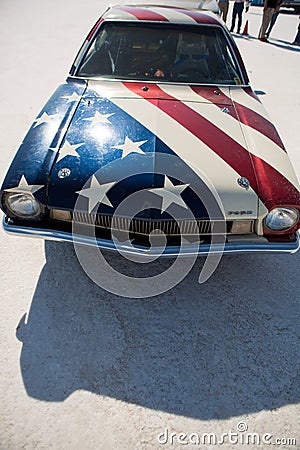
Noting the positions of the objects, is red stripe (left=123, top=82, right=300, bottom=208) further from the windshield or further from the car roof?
the car roof

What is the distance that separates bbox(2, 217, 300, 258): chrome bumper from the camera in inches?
77.7

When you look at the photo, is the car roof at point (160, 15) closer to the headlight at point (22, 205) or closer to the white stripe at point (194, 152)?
the white stripe at point (194, 152)

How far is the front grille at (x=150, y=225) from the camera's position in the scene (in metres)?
1.94

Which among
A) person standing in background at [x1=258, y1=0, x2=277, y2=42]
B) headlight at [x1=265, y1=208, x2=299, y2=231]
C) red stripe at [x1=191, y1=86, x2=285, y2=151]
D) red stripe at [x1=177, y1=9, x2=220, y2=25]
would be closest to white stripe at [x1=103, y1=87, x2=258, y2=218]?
headlight at [x1=265, y1=208, x2=299, y2=231]

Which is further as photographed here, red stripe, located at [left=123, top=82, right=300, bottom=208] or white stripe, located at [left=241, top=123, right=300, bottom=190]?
white stripe, located at [left=241, top=123, right=300, bottom=190]

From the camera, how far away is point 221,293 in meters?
2.33

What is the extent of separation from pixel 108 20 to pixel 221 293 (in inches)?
97.6

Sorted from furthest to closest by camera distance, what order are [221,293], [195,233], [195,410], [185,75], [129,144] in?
[185,75]
[221,293]
[129,144]
[195,233]
[195,410]

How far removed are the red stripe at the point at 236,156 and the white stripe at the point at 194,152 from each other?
0.04 m

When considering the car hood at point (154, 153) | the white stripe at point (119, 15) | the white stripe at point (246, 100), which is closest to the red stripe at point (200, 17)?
the white stripe at point (119, 15)

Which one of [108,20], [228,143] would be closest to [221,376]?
[228,143]

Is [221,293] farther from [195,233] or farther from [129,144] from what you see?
[129,144]

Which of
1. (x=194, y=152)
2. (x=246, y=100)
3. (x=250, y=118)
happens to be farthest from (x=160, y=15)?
(x=194, y=152)

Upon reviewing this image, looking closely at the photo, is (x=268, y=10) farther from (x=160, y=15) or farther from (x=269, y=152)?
(x=269, y=152)
